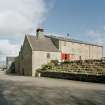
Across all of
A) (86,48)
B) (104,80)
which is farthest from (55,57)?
(104,80)

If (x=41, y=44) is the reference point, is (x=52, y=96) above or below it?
below

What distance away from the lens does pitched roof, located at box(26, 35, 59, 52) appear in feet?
164

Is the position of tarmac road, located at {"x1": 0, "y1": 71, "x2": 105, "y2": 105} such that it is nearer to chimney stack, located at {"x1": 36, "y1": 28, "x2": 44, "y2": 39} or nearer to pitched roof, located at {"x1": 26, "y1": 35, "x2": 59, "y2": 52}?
pitched roof, located at {"x1": 26, "y1": 35, "x2": 59, "y2": 52}

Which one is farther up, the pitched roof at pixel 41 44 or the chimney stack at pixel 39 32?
the chimney stack at pixel 39 32

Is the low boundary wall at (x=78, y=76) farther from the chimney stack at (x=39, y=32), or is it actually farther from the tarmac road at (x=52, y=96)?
the chimney stack at (x=39, y=32)

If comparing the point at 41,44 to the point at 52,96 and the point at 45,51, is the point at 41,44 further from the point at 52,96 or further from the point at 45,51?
the point at 52,96

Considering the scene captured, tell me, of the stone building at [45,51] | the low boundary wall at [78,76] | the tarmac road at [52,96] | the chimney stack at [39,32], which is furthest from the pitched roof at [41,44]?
the tarmac road at [52,96]

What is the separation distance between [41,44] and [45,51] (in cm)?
241

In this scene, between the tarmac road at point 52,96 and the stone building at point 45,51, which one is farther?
the stone building at point 45,51

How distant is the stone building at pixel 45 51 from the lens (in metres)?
48.9

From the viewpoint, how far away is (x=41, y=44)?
2052 inches

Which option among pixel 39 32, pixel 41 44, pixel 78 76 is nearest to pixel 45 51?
pixel 41 44

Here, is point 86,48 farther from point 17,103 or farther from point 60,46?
point 17,103

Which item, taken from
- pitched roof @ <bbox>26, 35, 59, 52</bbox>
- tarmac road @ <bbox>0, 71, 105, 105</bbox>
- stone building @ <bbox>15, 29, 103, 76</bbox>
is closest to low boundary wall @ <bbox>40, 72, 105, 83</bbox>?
tarmac road @ <bbox>0, 71, 105, 105</bbox>
